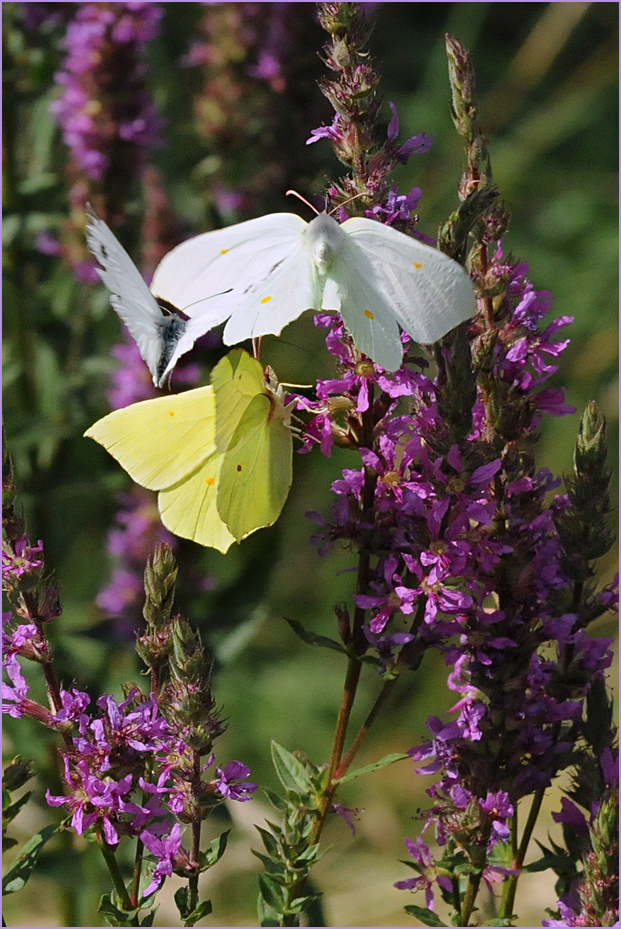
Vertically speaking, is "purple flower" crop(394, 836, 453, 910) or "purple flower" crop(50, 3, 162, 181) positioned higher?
"purple flower" crop(50, 3, 162, 181)

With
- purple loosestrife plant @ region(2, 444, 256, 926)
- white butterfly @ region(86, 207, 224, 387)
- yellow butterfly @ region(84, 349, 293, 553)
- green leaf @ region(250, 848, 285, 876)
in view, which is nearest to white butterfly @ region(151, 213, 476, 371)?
white butterfly @ region(86, 207, 224, 387)

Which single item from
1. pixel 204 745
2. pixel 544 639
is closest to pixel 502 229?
pixel 544 639

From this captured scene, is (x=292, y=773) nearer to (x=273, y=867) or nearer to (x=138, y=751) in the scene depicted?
(x=273, y=867)

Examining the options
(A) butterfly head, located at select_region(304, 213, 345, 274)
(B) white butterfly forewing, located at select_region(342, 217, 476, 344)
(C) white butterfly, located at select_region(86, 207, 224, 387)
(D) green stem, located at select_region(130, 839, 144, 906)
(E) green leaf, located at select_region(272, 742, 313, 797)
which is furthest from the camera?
(C) white butterfly, located at select_region(86, 207, 224, 387)

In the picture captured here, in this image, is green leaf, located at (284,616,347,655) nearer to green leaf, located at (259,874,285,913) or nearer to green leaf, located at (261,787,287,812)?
green leaf, located at (261,787,287,812)

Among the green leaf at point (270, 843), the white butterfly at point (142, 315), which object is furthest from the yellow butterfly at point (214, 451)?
the green leaf at point (270, 843)

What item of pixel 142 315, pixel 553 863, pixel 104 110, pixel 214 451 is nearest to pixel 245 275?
pixel 142 315

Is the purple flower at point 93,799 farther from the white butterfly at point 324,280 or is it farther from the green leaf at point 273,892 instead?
the white butterfly at point 324,280
